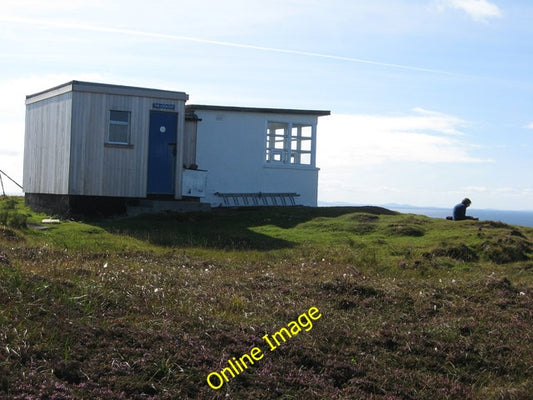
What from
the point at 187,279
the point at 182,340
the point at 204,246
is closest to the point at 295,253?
the point at 204,246

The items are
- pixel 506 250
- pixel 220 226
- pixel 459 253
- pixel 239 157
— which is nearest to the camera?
pixel 459 253

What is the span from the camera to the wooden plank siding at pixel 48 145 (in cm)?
2028

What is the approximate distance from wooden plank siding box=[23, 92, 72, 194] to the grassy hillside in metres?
8.14

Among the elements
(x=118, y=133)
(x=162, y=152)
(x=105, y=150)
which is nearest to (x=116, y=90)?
(x=118, y=133)

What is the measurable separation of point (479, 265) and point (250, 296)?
6179 mm

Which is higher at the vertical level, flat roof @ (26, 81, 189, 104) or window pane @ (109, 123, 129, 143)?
flat roof @ (26, 81, 189, 104)

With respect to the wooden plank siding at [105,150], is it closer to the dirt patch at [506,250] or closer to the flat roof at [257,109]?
the flat roof at [257,109]

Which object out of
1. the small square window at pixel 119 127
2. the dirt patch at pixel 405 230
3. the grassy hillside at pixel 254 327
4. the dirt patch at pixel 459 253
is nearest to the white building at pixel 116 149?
the small square window at pixel 119 127

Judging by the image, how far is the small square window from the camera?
2022cm

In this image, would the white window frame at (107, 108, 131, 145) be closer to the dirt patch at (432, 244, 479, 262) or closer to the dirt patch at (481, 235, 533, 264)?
the dirt patch at (432, 244, 479, 262)

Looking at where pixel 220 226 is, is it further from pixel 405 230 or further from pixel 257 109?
pixel 257 109

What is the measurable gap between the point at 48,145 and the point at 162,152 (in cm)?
376

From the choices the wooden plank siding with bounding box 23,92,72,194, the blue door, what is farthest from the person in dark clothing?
the wooden plank siding with bounding box 23,92,72,194

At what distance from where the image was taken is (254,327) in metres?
7.12
